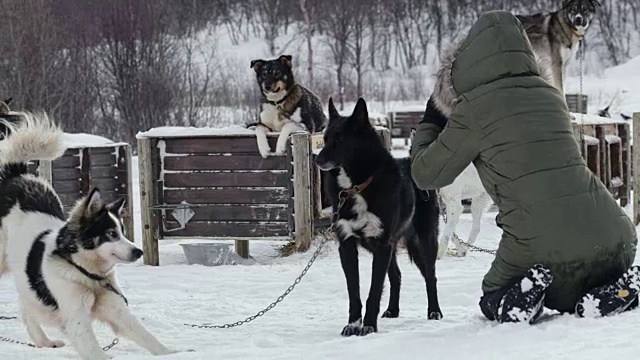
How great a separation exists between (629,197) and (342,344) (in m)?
9.50

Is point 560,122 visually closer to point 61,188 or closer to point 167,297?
point 167,297

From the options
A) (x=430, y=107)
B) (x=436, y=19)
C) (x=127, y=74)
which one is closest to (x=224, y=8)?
(x=436, y=19)

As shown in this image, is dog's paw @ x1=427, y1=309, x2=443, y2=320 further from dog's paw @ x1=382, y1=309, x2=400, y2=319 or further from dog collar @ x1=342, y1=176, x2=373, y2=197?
dog collar @ x1=342, y1=176, x2=373, y2=197

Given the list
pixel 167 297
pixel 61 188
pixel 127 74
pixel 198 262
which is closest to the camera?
pixel 167 297

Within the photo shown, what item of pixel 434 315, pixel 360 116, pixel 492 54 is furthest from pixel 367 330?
pixel 492 54

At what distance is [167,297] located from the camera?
6996 millimetres

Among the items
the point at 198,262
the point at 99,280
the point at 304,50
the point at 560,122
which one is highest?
the point at 304,50

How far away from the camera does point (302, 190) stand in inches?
347

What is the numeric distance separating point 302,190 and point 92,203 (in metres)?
4.16

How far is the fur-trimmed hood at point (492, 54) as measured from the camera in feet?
14.0

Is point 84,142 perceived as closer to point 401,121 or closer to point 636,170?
point 636,170

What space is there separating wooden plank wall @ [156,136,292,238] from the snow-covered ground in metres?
0.41

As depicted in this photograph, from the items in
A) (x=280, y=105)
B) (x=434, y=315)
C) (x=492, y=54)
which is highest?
(x=492, y=54)

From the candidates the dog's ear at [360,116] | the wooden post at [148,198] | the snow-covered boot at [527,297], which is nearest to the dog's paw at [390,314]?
the dog's ear at [360,116]
